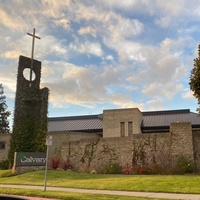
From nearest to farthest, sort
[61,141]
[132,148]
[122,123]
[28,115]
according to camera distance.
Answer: [132,148] < [28,115] < [61,141] < [122,123]

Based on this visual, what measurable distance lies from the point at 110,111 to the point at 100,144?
1398 cm

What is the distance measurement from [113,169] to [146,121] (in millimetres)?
19282

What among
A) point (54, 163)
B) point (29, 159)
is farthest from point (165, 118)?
point (29, 159)

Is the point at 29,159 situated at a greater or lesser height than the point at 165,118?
lesser

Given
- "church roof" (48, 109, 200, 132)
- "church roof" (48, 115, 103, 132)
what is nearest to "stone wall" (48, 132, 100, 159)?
"church roof" (48, 115, 103, 132)

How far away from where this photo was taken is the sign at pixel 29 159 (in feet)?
80.6

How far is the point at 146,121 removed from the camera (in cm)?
4422

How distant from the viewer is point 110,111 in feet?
137

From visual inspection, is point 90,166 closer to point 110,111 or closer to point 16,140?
point 16,140

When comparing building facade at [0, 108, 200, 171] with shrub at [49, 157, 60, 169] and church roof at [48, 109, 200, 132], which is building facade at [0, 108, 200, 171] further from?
church roof at [48, 109, 200, 132]

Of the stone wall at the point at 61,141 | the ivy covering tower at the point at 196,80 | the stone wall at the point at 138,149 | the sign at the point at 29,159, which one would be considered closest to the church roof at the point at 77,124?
the stone wall at the point at 61,141

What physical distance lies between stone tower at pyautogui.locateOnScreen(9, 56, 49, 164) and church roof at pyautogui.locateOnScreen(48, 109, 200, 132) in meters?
16.3

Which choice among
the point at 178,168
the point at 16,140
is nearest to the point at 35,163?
the point at 16,140

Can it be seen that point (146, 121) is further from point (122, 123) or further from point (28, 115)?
point (28, 115)
